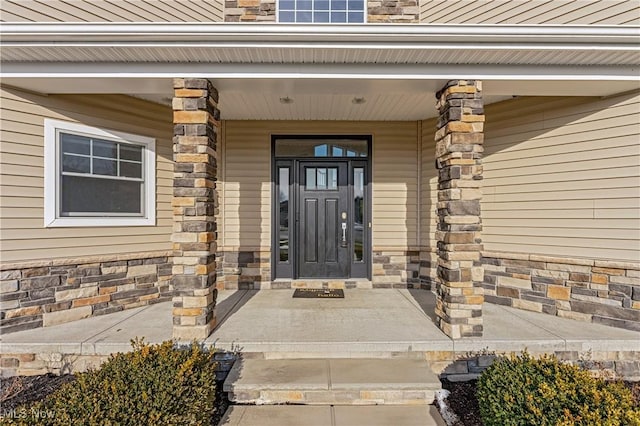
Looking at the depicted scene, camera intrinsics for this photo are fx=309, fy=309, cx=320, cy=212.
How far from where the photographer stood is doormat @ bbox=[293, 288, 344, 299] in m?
4.44

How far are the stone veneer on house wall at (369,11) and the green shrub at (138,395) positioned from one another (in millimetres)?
4629

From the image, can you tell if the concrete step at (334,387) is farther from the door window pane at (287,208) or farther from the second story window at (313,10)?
the second story window at (313,10)

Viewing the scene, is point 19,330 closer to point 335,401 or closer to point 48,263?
point 48,263

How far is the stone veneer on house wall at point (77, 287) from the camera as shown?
328 centimetres

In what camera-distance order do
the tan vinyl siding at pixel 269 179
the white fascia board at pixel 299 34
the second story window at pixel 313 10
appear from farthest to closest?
1. the tan vinyl siding at pixel 269 179
2. the second story window at pixel 313 10
3. the white fascia board at pixel 299 34

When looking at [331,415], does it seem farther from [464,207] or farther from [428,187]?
[428,187]

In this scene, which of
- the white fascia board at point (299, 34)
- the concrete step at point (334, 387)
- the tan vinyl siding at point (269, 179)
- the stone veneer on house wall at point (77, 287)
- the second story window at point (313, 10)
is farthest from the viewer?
the tan vinyl siding at point (269, 179)

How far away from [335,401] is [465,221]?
6.51 feet

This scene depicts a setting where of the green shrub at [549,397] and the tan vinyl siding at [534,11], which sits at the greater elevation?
the tan vinyl siding at [534,11]

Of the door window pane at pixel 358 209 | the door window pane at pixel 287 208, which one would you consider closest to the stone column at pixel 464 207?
the door window pane at pixel 358 209

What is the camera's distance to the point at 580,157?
11.9 feet

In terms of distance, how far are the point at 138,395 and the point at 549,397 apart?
2.48 metres

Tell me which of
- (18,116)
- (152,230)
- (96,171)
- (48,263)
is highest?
(18,116)

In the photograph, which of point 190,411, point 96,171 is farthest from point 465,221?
point 96,171
